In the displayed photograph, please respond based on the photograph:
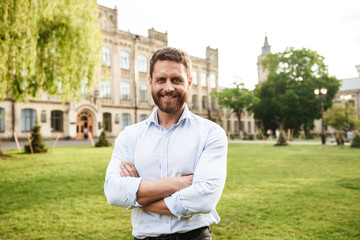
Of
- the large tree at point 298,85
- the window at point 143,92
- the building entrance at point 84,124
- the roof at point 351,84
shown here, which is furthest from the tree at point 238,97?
the roof at point 351,84

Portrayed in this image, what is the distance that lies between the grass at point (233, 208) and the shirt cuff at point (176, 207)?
2.68 metres

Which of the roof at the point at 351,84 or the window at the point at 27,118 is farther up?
the roof at the point at 351,84

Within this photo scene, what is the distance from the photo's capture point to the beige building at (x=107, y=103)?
27600 mm

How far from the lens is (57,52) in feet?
39.9

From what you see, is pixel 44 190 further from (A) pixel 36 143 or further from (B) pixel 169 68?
(A) pixel 36 143

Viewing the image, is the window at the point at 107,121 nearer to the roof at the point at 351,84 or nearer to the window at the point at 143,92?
the window at the point at 143,92

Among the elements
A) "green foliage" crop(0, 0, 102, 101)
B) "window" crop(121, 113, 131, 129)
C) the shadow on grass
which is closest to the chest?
the shadow on grass

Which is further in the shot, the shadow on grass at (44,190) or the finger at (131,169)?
the shadow on grass at (44,190)

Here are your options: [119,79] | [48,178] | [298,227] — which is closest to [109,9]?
[119,79]

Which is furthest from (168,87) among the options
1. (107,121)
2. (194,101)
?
(194,101)

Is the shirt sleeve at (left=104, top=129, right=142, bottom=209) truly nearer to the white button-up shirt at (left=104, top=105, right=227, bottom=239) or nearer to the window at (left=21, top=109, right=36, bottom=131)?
the white button-up shirt at (left=104, top=105, right=227, bottom=239)

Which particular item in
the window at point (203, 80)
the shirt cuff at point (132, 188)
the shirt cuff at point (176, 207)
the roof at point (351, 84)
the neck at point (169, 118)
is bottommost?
the shirt cuff at point (176, 207)

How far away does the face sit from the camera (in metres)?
2.08

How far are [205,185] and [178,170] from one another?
24 cm
